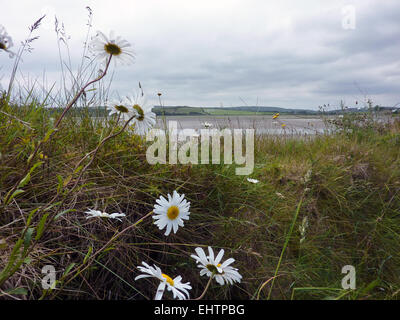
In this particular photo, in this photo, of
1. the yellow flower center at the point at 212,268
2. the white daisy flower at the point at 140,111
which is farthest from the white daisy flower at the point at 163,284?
the white daisy flower at the point at 140,111

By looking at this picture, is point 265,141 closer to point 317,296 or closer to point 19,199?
point 317,296

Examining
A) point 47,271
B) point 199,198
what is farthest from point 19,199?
point 199,198

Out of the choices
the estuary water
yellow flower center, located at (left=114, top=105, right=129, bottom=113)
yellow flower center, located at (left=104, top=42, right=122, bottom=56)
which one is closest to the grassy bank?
yellow flower center, located at (left=114, top=105, right=129, bottom=113)

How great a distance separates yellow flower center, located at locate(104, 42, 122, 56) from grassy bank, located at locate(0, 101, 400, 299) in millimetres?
433

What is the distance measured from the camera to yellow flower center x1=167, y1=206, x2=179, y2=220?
1.27 m

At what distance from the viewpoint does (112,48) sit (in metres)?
1.28

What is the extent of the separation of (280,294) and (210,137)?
1469 mm

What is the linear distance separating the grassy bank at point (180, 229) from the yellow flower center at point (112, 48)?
0.43m

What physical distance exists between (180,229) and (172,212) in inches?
18.8

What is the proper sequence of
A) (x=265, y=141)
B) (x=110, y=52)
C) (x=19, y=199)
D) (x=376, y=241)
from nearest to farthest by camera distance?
1. (x=110, y=52)
2. (x=19, y=199)
3. (x=376, y=241)
4. (x=265, y=141)

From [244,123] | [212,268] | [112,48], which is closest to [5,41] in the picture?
[112,48]

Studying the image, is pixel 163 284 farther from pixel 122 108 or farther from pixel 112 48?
pixel 112 48

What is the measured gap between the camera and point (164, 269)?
1.61 meters
